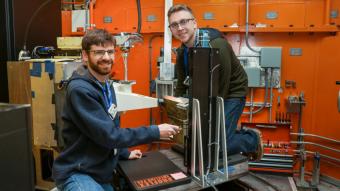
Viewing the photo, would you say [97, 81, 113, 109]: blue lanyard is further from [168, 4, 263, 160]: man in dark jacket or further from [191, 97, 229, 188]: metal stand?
[168, 4, 263, 160]: man in dark jacket

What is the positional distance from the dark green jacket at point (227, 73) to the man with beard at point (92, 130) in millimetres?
590

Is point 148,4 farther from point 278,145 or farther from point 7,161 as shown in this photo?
point 7,161

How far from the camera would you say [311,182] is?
328 cm

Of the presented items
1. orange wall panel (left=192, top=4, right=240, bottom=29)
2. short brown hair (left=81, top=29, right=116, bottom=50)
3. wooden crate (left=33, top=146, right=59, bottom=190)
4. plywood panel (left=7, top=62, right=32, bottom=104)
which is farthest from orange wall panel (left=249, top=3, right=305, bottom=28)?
wooden crate (left=33, top=146, right=59, bottom=190)

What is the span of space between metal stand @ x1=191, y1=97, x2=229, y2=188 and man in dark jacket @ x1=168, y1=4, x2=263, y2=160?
0.30m

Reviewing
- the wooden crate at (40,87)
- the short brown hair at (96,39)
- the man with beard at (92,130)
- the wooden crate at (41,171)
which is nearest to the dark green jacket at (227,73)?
the man with beard at (92,130)

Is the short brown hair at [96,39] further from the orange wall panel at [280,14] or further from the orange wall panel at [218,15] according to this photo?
the orange wall panel at [280,14]

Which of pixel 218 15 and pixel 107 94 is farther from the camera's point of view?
pixel 218 15

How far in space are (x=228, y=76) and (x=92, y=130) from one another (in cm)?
104

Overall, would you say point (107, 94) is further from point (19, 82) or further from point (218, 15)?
point (218, 15)

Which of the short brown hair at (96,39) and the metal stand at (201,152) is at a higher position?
the short brown hair at (96,39)

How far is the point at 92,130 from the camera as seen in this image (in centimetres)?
162

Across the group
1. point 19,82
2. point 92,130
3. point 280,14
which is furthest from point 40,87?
point 280,14

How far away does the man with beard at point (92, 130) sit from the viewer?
1631 mm
